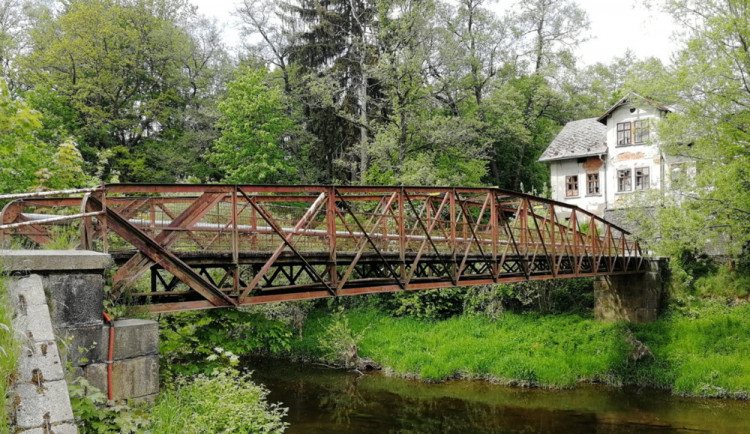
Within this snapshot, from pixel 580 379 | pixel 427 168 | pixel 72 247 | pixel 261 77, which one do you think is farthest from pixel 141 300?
pixel 261 77

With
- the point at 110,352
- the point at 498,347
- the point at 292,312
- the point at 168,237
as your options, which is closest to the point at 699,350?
the point at 498,347

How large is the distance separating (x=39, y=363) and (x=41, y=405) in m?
0.43

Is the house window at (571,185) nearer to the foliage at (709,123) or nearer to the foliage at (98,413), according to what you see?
the foliage at (709,123)

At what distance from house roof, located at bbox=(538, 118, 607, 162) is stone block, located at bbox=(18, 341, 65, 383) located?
113 feet

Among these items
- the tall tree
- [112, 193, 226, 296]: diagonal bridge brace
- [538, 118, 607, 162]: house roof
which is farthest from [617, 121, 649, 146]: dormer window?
[112, 193, 226, 296]: diagonal bridge brace

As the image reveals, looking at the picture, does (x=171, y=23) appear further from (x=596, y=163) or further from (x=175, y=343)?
(x=175, y=343)

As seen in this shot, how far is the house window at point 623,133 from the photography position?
1310 inches

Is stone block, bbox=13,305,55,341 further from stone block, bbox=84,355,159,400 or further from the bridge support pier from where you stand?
the bridge support pier

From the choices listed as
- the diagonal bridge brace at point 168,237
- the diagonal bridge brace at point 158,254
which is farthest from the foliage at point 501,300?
the diagonal bridge brace at point 168,237

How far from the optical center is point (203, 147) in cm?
3700

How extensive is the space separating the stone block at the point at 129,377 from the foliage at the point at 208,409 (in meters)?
0.26

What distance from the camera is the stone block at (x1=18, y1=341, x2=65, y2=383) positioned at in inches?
164

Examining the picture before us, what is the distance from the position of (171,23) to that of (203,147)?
8487mm

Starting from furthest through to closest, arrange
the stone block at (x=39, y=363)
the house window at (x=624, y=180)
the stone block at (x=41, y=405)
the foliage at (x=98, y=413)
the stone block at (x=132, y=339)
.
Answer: the house window at (x=624, y=180)
the stone block at (x=132, y=339)
the foliage at (x=98, y=413)
the stone block at (x=39, y=363)
the stone block at (x=41, y=405)
